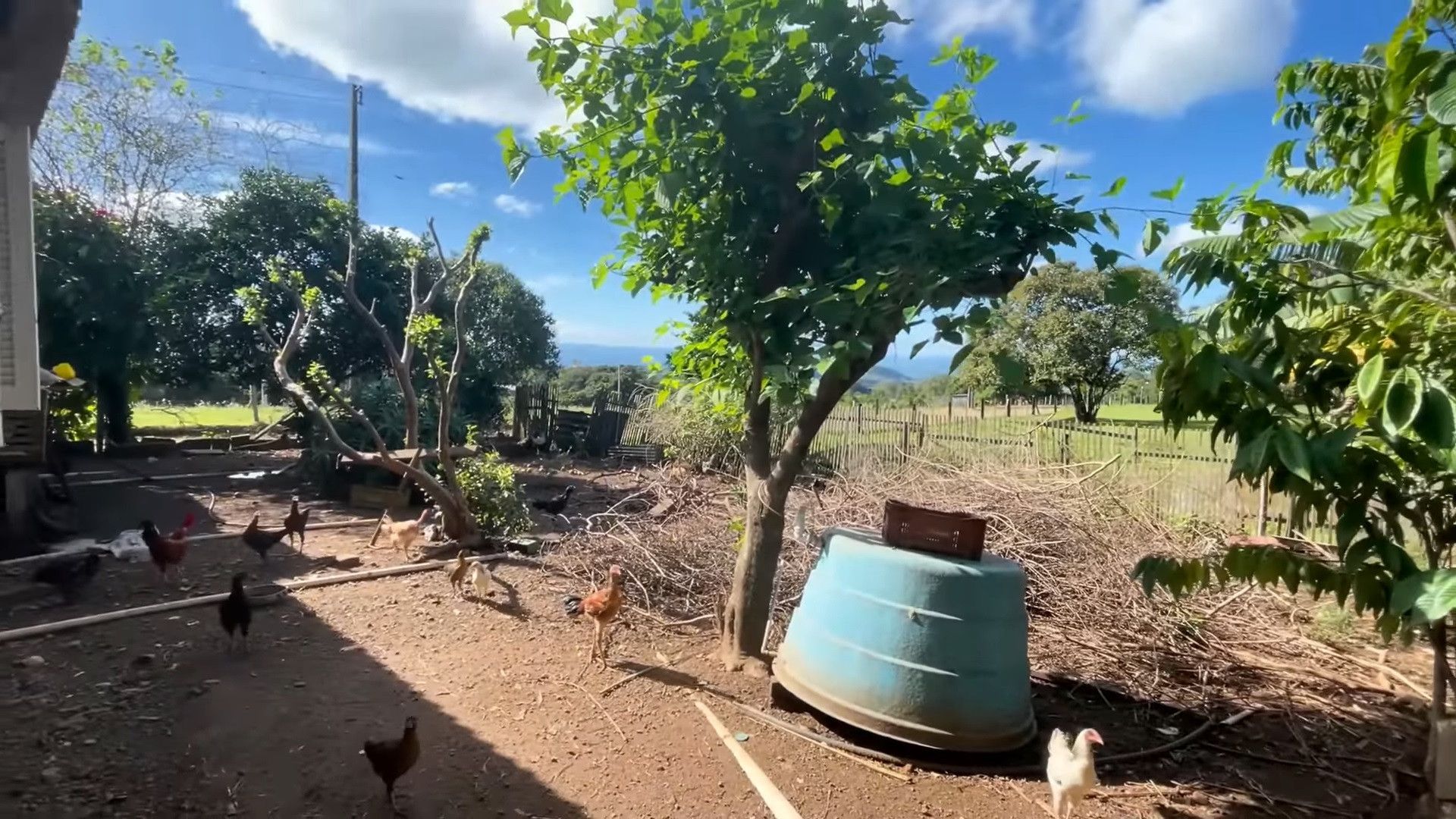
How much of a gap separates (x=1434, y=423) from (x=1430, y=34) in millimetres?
1198

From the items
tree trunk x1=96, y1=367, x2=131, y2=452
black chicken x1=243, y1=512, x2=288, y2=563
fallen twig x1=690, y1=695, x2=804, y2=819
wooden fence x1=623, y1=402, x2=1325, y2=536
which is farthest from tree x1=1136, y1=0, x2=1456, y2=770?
tree trunk x1=96, y1=367, x2=131, y2=452

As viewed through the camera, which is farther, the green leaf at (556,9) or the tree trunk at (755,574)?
the tree trunk at (755,574)

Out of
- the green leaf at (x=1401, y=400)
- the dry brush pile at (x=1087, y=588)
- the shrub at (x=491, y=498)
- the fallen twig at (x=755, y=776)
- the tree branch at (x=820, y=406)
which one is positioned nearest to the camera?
the green leaf at (x=1401, y=400)

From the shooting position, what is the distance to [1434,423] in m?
1.97

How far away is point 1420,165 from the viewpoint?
178 cm

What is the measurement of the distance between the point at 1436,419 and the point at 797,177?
9.63 feet

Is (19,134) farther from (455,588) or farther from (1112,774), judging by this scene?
(1112,774)

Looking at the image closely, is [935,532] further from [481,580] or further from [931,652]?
[481,580]

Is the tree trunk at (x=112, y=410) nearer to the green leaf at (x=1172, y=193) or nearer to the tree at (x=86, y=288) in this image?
the tree at (x=86, y=288)

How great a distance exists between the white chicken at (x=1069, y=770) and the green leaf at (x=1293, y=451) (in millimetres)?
1600

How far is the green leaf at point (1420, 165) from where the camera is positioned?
5.75 feet

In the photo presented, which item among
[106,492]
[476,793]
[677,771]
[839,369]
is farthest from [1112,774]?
[106,492]

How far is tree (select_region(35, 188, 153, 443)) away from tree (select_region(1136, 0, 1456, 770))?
51.4 ft

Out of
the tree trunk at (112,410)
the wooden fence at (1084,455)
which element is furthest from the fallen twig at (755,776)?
the tree trunk at (112,410)
